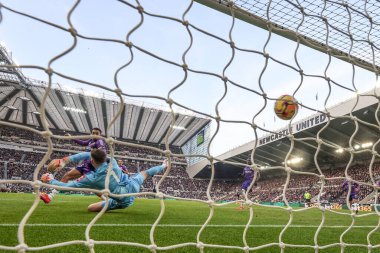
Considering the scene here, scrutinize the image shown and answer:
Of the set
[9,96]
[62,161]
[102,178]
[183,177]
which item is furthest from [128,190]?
[183,177]

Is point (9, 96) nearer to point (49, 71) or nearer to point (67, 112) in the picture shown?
point (67, 112)

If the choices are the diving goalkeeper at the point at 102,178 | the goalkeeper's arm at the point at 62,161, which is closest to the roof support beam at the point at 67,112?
the goalkeeper's arm at the point at 62,161

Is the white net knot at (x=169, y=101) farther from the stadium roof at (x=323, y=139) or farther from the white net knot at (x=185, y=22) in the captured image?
the stadium roof at (x=323, y=139)

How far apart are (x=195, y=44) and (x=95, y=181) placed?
357 cm

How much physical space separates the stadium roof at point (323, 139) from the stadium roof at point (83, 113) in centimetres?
616

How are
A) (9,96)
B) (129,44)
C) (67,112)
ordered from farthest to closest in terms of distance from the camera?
(67,112)
(9,96)
(129,44)

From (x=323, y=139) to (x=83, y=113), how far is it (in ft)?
Answer: 76.5

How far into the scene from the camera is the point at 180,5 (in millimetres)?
2312

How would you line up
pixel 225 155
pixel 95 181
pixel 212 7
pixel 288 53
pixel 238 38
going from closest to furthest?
pixel 238 38 → pixel 212 7 → pixel 288 53 → pixel 95 181 → pixel 225 155

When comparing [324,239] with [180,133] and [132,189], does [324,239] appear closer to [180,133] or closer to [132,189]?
[132,189]

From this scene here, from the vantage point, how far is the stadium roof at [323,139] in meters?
18.5

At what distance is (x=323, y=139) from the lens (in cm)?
1452

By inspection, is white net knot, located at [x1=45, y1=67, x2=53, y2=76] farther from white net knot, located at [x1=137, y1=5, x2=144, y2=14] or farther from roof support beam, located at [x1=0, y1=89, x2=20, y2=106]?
roof support beam, located at [x1=0, y1=89, x2=20, y2=106]

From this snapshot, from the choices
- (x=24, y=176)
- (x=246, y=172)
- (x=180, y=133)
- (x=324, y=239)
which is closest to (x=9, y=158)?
(x=24, y=176)
